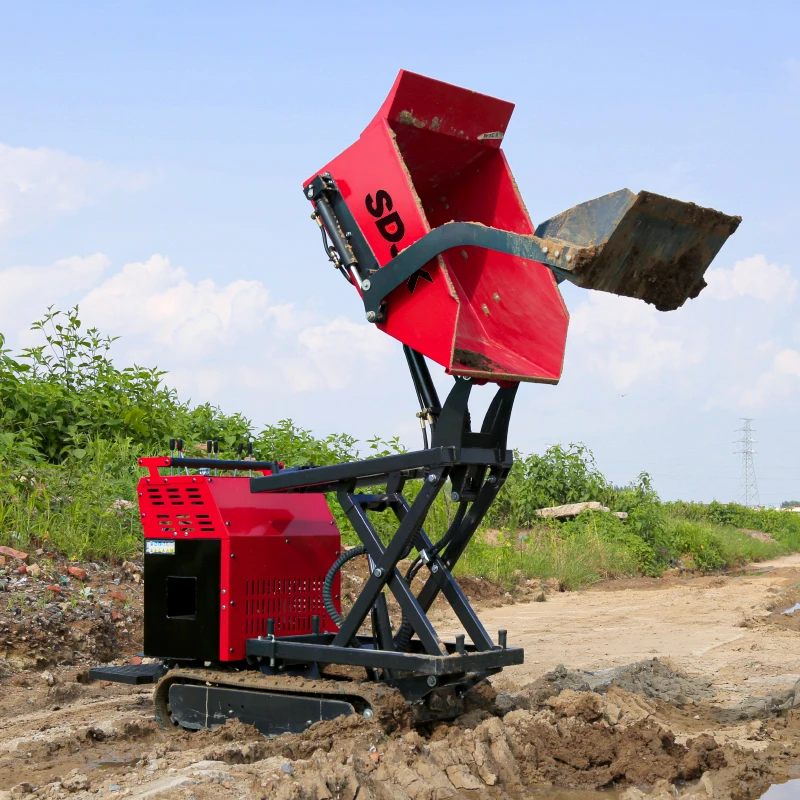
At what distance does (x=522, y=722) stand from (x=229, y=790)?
141 centimetres

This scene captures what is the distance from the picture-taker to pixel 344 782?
3527 millimetres

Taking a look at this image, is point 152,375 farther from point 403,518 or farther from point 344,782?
point 344,782

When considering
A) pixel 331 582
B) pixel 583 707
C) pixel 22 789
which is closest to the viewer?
pixel 22 789

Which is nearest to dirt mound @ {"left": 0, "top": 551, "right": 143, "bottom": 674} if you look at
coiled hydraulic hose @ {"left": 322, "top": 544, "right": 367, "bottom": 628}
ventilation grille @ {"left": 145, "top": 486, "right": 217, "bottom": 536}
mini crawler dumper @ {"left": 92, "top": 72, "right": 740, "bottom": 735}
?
mini crawler dumper @ {"left": 92, "top": 72, "right": 740, "bottom": 735}

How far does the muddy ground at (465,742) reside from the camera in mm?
3654

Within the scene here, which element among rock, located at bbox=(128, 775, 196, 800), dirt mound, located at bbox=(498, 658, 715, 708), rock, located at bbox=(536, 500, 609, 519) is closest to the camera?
rock, located at bbox=(128, 775, 196, 800)

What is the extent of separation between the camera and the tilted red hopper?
367cm

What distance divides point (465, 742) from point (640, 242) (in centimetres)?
218

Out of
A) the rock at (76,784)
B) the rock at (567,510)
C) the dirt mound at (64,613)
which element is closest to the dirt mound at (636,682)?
the rock at (76,784)

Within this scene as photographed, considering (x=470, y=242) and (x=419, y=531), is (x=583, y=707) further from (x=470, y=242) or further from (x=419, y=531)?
(x=470, y=242)

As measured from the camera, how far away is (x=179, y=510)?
15.5 ft

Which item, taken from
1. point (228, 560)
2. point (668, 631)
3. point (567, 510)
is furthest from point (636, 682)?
point (567, 510)

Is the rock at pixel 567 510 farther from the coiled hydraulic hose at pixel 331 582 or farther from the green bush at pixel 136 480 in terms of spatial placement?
the coiled hydraulic hose at pixel 331 582

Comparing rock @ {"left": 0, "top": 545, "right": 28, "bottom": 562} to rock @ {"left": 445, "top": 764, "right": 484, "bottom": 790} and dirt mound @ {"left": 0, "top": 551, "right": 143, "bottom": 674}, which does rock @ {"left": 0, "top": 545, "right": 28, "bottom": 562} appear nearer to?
dirt mound @ {"left": 0, "top": 551, "right": 143, "bottom": 674}
